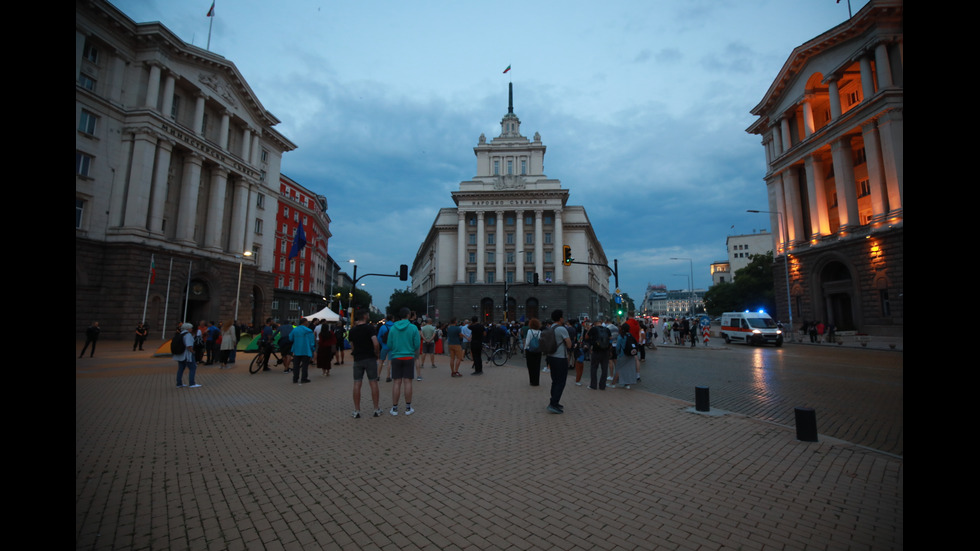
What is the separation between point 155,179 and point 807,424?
38439 mm

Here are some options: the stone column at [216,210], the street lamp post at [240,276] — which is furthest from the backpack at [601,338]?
the stone column at [216,210]

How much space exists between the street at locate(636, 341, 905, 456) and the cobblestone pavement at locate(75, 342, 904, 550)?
104 cm

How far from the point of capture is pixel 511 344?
2227 centimetres

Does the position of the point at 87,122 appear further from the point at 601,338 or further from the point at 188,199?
the point at 601,338

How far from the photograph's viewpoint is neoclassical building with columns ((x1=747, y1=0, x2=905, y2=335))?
2927 cm

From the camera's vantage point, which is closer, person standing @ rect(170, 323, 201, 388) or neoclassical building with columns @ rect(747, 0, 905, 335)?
person standing @ rect(170, 323, 201, 388)

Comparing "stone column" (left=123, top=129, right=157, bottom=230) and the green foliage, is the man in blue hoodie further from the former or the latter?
the green foliage

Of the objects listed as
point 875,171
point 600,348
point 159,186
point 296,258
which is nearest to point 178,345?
point 600,348

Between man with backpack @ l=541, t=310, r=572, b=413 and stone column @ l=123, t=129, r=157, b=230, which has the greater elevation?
stone column @ l=123, t=129, r=157, b=230

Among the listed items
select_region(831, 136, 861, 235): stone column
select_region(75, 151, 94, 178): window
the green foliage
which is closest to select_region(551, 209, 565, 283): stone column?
the green foliage

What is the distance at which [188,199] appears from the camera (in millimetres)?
31672

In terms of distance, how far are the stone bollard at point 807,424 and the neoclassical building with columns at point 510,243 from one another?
47949 mm

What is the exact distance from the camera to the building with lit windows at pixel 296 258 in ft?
176
